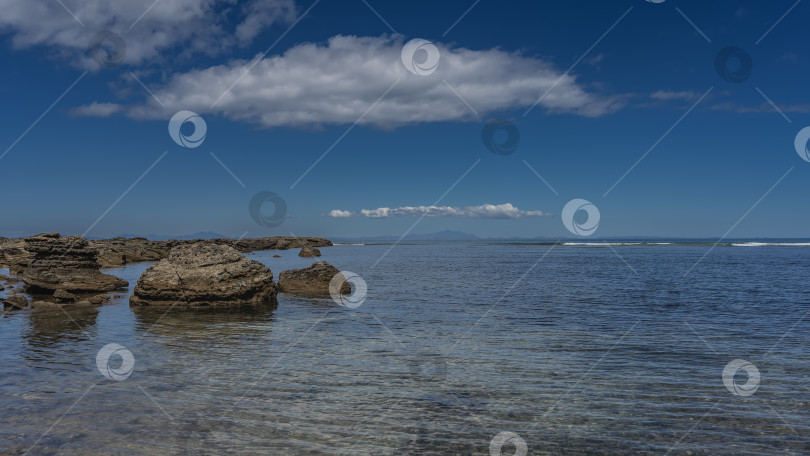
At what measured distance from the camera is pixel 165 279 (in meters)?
24.0

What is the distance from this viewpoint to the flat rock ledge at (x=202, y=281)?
2377 centimetres

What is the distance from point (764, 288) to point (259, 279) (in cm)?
3231

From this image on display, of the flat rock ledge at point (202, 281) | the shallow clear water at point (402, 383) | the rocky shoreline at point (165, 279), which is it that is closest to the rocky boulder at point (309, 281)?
the rocky shoreline at point (165, 279)

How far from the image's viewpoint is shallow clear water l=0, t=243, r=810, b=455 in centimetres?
810

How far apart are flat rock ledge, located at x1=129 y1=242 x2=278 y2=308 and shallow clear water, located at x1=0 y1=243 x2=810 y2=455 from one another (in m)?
1.69

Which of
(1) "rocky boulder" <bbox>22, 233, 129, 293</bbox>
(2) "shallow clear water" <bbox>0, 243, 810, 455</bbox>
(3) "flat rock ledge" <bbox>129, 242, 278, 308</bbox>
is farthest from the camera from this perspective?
(1) "rocky boulder" <bbox>22, 233, 129, 293</bbox>

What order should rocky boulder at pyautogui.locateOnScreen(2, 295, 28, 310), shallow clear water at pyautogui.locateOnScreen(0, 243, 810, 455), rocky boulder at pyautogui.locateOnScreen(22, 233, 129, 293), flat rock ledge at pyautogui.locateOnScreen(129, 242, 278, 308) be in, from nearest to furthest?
shallow clear water at pyautogui.locateOnScreen(0, 243, 810, 455) → rocky boulder at pyautogui.locateOnScreen(2, 295, 28, 310) → flat rock ledge at pyautogui.locateOnScreen(129, 242, 278, 308) → rocky boulder at pyautogui.locateOnScreen(22, 233, 129, 293)

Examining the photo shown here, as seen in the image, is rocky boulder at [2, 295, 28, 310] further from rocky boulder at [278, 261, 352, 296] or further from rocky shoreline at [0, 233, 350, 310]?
rocky boulder at [278, 261, 352, 296]

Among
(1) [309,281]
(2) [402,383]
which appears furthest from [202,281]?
(2) [402,383]

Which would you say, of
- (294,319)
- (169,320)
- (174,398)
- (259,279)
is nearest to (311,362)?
(174,398)

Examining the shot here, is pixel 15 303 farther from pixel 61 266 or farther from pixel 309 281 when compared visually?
pixel 309 281

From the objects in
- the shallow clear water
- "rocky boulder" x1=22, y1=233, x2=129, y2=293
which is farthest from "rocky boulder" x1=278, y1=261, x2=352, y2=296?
"rocky boulder" x1=22, y1=233, x2=129, y2=293

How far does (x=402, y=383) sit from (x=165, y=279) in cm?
1746

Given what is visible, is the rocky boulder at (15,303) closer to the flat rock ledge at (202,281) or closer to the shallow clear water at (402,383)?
the shallow clear water at (402,383)
